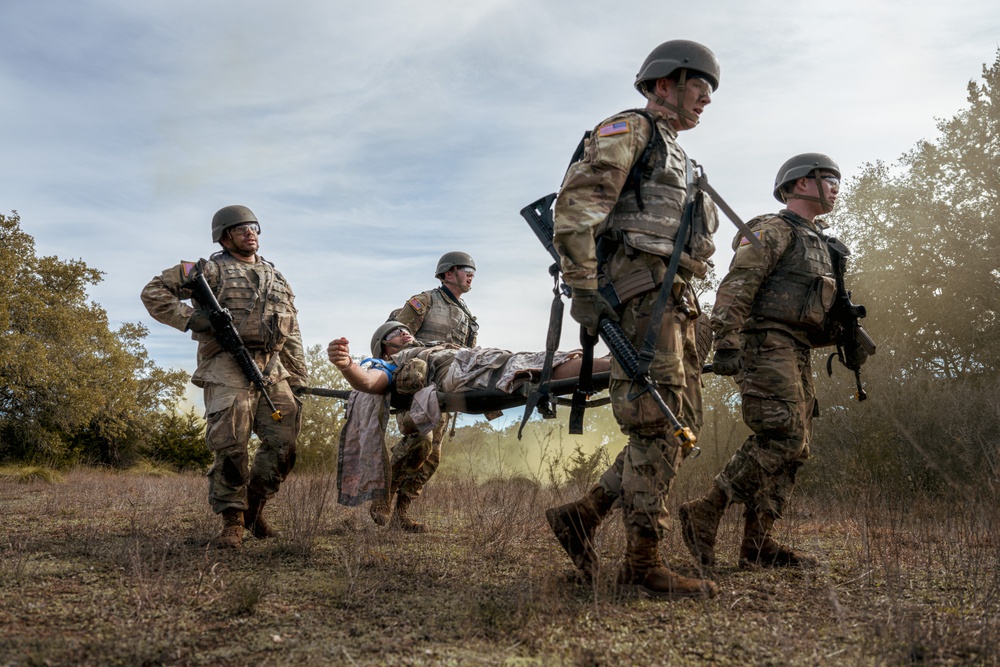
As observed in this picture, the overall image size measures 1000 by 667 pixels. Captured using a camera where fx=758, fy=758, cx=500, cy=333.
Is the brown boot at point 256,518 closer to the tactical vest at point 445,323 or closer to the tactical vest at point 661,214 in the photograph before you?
the tactical vest at point 445,323

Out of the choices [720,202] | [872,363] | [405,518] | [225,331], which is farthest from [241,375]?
[872,363]

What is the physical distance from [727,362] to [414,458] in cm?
275

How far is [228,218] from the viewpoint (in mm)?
5672

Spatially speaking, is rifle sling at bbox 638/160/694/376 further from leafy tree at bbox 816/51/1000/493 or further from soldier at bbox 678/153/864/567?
leafy tree at bbox 816/51/1000/493

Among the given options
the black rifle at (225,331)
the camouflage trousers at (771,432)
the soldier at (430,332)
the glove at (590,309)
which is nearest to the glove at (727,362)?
the camouflage trousers at (771,432)

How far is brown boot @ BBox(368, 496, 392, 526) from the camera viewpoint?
5508 mm

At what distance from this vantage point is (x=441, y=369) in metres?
5.26

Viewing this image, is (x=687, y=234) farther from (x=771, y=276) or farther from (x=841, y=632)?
(x=841, y=632)

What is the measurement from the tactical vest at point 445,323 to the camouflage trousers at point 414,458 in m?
1.04

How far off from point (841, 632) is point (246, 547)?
363cm

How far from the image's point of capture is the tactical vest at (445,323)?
7.05 metres

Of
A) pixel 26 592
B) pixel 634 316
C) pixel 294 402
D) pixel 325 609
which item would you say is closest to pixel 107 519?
pixel 294 402

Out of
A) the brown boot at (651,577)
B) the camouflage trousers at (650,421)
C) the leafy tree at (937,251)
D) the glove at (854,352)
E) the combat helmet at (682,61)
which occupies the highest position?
the leafy tree at (937,251)

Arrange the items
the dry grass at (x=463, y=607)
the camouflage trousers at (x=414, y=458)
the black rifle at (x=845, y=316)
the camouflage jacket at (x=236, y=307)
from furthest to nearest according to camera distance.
A: the camouflage trousers at (x=414, y=458) < the camouflage jacket at (x=236, y=307) < the black rifle at (x=845, y=316) < the dry grass at (x=463, y=607)
